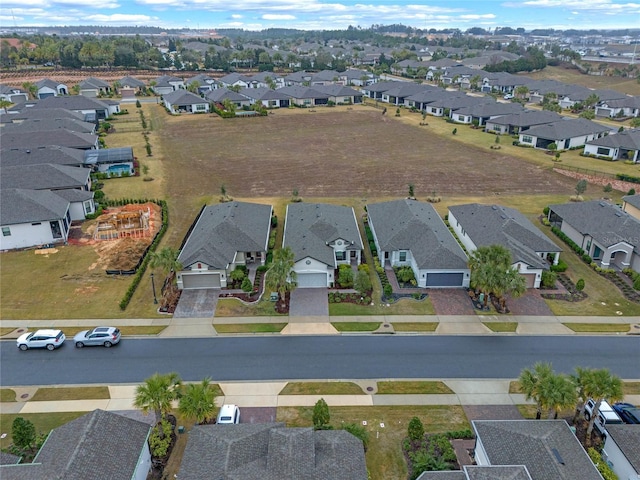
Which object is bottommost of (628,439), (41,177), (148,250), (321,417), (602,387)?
(148,250)

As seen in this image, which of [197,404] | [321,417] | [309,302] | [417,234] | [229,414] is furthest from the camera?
[417,234]

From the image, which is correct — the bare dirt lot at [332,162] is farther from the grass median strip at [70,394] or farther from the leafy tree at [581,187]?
the grass median strip at [70,394]

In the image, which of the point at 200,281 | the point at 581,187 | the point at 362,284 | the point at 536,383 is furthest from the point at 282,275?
the point at 581,187

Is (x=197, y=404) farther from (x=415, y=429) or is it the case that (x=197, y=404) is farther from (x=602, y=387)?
(x=602, y=387)

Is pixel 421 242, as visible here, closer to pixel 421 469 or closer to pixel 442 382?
pixel 442 382

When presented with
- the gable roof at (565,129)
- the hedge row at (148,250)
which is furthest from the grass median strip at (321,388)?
the gable roof at (565,129)

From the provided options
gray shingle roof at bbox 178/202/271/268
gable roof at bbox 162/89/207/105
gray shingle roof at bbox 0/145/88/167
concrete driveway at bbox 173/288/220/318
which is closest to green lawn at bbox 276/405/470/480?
concrete driveway at bbox 173/288/220/318

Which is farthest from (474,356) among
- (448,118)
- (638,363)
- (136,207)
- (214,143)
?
(448,118)
